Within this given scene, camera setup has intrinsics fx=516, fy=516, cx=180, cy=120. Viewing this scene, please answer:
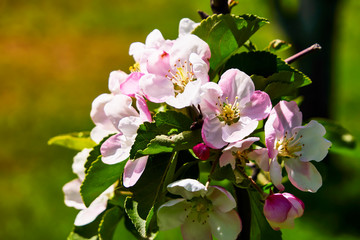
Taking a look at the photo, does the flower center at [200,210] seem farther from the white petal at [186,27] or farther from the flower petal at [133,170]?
the white petal at [186,27]

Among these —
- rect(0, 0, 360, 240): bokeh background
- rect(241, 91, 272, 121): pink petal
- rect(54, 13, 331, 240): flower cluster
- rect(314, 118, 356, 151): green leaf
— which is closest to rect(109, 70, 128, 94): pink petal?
rect(54, 13, 331, 240): flower cluster

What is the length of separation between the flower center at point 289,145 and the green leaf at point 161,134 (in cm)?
15

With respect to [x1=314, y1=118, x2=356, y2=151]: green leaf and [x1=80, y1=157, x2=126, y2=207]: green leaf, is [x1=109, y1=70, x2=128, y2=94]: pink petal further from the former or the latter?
[x1=314, y1=118, x2=356, y2=151]: green leaf

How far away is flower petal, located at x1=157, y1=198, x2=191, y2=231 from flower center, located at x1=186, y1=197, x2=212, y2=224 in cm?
1

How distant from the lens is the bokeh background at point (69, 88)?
3053mm

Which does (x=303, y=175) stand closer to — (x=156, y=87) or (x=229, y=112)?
(x=229, y=112)

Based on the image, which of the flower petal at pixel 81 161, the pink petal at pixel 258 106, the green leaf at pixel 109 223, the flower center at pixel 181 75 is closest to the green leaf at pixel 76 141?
the flower petal at pixel 81 161

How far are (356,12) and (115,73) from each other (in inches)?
226

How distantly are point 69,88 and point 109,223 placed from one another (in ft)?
13.3

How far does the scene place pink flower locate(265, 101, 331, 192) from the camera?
0.81 meters

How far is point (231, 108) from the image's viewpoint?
0.83 m

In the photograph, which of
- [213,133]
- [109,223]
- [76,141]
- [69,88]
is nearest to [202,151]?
[213,133]

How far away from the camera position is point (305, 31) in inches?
131

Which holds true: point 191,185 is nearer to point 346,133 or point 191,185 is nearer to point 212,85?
point 212,85
